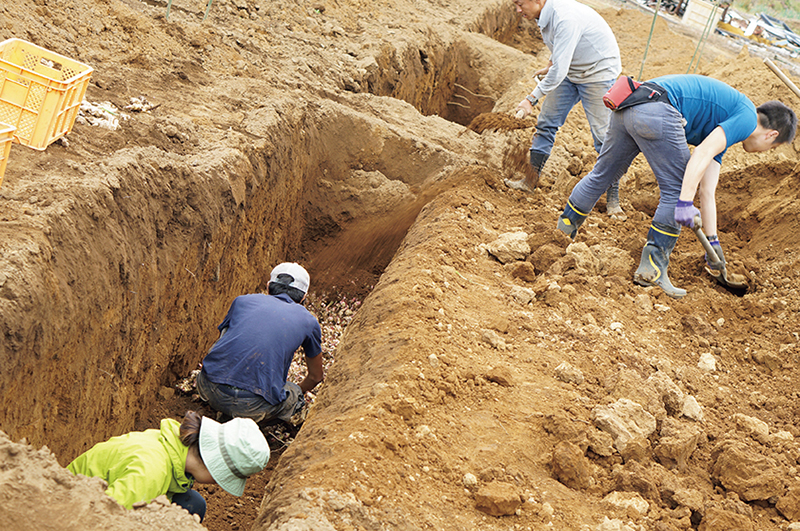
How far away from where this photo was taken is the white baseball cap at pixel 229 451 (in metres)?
2.65

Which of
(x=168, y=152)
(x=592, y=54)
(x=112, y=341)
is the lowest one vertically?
(x=112, y=341)

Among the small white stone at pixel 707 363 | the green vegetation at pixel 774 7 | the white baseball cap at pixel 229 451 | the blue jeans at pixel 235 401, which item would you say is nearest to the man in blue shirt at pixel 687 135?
the small white stone at pixel 707 363

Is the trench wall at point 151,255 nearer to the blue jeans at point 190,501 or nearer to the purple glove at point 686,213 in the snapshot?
the blue jeans at point 190,501

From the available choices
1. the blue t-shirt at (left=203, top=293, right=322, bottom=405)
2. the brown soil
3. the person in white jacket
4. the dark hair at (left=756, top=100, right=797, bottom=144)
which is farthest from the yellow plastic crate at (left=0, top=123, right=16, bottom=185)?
the dark hair at (left=756, top=100, right=797, bottom=144)

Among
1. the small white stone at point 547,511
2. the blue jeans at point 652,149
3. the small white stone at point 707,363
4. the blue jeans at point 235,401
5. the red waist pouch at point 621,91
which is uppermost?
the red waist pouch at point 621,91

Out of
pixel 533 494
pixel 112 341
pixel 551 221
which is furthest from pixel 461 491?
pixel 551 221

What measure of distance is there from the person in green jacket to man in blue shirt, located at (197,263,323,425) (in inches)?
40.3

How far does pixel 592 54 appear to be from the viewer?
17.1ft

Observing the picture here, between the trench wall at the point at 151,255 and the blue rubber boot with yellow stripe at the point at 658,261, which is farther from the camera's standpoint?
the blue rubber boot with yellow stripe at the point at 658,261

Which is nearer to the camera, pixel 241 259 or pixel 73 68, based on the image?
pixel 73 68

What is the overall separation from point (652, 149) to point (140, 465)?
369 cm

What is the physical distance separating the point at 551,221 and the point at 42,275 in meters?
3.83

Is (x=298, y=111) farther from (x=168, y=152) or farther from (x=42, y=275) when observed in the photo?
(x=42, y=275)

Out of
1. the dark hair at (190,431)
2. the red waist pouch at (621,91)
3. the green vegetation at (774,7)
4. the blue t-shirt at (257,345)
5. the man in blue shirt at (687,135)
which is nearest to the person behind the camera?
the dark hair at (190,431)
